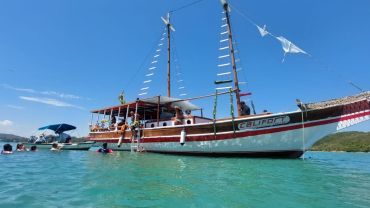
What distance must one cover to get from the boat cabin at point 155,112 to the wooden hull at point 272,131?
5.95ft

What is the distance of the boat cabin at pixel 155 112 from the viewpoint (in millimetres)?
24067

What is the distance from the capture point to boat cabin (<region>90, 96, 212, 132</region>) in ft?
79.0

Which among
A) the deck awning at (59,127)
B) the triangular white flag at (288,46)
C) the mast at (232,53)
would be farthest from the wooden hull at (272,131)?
the deck awning at (59,127)

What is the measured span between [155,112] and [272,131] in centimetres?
1602

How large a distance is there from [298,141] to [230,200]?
13860 millimetres

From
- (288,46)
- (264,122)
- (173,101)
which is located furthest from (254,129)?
(173,101)

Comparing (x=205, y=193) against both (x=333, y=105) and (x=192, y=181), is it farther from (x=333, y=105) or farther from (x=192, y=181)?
(x=333, y=105)

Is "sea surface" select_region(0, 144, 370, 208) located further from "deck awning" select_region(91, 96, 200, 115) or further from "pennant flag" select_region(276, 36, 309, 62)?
"deck awning" select_region(91, 96, 200, 115)

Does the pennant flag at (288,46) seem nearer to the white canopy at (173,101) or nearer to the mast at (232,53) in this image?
the mast at (232,53)

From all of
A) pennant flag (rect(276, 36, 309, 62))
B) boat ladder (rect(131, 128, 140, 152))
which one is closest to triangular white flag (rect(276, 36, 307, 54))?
pennant flag (rect(276, 36, 309, 62))

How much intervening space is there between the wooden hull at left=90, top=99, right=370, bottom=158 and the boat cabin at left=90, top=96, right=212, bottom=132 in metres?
1.81

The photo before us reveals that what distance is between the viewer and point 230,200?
669 cm

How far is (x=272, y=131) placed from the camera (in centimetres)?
1902

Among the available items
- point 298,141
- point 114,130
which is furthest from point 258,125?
point 114,130
